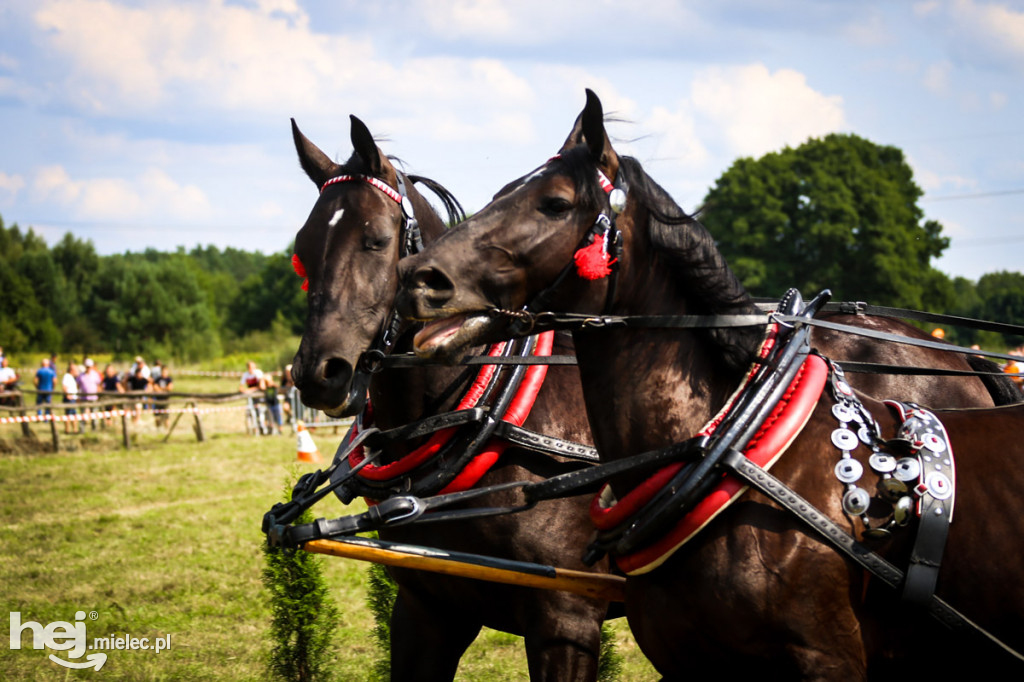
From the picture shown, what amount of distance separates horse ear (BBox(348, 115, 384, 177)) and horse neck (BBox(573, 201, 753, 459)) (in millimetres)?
1362

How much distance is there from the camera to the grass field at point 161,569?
5.54 metres

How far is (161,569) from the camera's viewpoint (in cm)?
792

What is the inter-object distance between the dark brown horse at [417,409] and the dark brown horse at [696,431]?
0.75 m

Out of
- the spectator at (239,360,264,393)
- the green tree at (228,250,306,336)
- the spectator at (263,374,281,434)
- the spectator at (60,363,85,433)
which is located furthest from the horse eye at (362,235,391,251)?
the green tree at (228,250,306,336)

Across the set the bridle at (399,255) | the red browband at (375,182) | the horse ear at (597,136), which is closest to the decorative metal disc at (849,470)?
the horse ear at (597,136)

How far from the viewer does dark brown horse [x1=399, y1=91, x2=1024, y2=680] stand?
2.15 m

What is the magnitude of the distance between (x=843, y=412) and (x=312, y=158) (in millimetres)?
2320

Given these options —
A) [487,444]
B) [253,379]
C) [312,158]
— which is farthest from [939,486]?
[253,379]

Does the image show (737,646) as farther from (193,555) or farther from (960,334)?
(960,334)

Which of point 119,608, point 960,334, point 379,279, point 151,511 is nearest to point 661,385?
point 379,279

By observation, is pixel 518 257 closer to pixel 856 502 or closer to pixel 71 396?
pixel 856 502

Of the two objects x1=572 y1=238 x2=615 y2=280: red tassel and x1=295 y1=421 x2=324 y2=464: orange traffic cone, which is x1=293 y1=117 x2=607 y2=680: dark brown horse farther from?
x1=295 y1=421 x2=324 y2=464: orange traffic cone

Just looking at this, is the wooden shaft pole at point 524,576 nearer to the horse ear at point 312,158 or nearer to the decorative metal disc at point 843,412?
the decorative metal disc at point 843,412

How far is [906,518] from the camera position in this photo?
217 centimetres
